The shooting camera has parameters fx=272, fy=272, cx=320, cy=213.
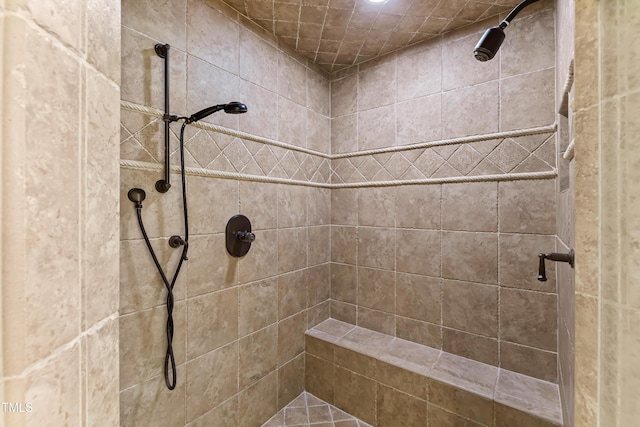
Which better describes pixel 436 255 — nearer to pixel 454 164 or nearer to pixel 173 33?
pixel 454 164

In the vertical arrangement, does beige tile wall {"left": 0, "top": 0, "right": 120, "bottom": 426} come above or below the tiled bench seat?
above

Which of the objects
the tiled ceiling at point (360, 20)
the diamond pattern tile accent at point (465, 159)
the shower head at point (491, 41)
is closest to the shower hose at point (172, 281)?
the tiled ceiling at point (360, 20)

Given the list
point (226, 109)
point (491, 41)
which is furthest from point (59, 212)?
point (491, 41)

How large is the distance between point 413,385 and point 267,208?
56.3 inches

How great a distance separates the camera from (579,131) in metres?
0.44

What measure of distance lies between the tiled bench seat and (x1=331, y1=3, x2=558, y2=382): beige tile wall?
0.13 m

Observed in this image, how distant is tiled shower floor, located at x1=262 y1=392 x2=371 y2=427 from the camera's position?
179 centimetres

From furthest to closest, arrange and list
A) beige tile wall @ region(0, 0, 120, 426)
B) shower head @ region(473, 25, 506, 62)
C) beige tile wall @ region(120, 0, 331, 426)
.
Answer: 1. beige tile wall @ region(120, 0, 331, 426)
2. shower head @ region(473, 25, 506, 62)
3. beige tile wall @ region(0, 0, 120, 426)

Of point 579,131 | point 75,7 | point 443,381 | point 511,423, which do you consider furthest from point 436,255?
point 75,7

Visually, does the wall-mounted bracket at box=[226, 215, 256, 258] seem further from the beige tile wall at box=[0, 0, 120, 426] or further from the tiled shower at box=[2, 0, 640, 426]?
the beige tile wall at box=[0, 0, 120, 426]

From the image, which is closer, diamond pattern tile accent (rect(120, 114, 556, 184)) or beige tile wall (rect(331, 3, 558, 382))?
diamond pattern tile accent (rect(120, 114, 556, 184))

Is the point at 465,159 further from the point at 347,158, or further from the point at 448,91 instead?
the point at 347,158

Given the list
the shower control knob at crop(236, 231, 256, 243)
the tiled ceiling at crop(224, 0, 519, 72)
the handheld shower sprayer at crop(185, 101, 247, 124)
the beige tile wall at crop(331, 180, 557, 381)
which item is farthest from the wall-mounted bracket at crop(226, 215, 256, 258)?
the tiled ceiling at crop(224, 0, 519, 72)

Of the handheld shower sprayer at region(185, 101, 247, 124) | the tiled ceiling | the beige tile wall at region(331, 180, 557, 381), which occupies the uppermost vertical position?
the tiled ceiling
